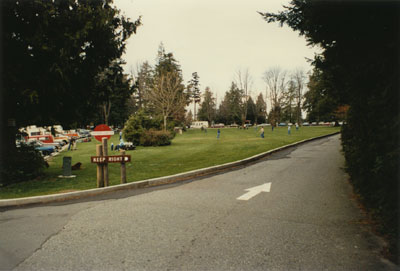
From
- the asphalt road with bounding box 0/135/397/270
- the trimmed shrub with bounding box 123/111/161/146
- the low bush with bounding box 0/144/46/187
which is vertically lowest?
the asphalt road with bounding box 0/135/397/270

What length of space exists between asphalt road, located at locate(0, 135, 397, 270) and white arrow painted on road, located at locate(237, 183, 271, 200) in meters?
0.15

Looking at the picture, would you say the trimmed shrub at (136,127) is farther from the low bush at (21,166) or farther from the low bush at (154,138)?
the low bush at (21,166)

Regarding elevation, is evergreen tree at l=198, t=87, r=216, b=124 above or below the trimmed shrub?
above

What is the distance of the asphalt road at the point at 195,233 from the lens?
317 centimetres

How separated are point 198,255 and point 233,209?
1.99 m

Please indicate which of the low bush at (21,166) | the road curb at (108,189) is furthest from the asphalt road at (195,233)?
the low bush at (21,166)

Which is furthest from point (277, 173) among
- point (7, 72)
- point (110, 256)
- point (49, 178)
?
point (7, 72)

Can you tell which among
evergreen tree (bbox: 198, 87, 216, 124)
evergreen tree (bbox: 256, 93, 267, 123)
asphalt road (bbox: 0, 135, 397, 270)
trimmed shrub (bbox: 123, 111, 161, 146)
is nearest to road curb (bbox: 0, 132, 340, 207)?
asphalt road (bbox: 0, 135, 397, 270)

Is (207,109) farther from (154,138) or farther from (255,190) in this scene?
(255,190)

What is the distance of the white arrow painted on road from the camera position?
6.09 meters

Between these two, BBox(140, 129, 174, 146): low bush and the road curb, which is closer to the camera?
the road curb

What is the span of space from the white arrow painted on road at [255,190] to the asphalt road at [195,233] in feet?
0.48

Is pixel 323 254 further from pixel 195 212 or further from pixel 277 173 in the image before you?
pixel 277 173

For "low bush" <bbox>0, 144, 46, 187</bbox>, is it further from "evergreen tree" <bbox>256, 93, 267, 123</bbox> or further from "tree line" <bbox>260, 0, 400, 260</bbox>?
"evergreen tree" <bbox>256, 93, 267, 123</bbox>
